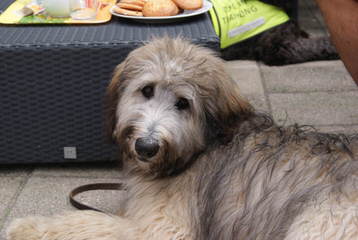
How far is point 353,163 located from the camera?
2.40m

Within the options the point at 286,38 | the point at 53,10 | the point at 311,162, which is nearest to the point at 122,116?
the point at 311,162

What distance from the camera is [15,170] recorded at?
363 centimetres

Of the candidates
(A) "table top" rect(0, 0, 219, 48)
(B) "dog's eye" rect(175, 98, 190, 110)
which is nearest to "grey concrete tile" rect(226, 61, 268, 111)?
(A) "table top" rect(0, 0, 219, 48)

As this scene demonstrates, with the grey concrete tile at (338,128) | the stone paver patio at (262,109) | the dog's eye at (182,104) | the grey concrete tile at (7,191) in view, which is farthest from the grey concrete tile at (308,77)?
the dog's eye at (182,104)

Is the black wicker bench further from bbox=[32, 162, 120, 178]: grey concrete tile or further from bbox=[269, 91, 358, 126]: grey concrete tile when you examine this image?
bbox=[269, 91, 358, 126]: grey concrete tile

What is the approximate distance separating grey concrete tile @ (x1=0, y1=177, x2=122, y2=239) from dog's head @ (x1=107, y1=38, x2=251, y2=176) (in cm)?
73

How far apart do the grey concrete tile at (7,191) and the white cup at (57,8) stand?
2.97 ft

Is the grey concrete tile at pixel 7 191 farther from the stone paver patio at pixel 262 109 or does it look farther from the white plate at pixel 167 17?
the white plate at pixel 167 17

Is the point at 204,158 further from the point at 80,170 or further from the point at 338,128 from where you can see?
the point at 338,128

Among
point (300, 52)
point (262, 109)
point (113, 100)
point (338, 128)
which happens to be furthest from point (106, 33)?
point (300, 52)

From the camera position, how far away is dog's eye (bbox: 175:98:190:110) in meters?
2.59

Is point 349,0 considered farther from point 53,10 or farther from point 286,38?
point 286,38

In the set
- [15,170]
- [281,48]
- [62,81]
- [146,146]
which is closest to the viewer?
[146,146]

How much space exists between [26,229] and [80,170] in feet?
2.56
